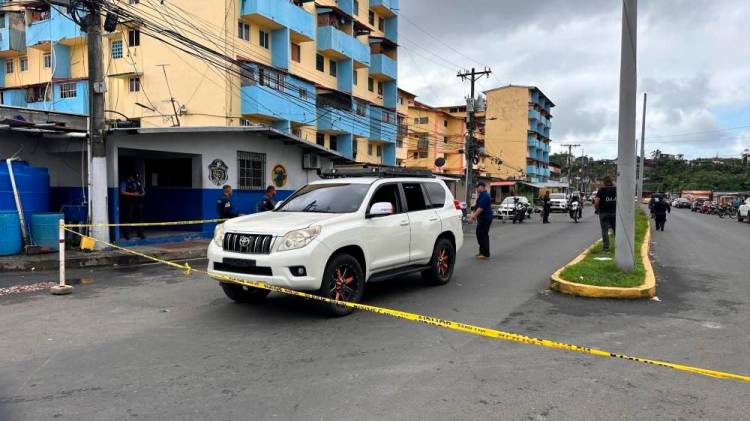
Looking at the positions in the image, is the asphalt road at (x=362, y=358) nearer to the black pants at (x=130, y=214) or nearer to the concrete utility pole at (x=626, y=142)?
the concrete utility pole at (x=626, y=142)

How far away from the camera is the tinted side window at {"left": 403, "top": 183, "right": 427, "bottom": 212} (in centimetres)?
822

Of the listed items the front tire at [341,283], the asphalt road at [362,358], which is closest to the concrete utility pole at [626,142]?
the asphalt road at [362,358]

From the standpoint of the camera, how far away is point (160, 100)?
95.4 feet

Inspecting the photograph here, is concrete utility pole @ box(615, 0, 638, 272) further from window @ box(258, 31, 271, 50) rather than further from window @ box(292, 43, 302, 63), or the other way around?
window @ box(292, 43, 302, 63)

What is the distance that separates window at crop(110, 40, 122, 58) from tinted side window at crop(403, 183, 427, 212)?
27.9 m

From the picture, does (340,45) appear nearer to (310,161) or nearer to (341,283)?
(310,161)

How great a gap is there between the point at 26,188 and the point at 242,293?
7.75 m

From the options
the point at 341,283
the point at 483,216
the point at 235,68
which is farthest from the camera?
the point at 235,68

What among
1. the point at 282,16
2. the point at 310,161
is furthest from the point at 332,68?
the point at 310,161

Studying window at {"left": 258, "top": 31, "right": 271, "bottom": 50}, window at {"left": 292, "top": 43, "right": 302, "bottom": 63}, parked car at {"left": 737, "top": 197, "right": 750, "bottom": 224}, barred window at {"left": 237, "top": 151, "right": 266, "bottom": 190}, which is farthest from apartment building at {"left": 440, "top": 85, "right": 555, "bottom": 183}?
barred window at {"left": 237, "top": 151, "right": 266, "bottom": 190}

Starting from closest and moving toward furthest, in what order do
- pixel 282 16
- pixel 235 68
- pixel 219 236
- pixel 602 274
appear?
1. pixel 219 236
2. pixel 602 274
3. pixel 235 68
4. pixel 282 16

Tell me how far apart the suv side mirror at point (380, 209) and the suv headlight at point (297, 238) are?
39.6 inches

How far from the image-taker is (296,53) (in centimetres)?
3403

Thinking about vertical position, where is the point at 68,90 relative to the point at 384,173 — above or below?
above
